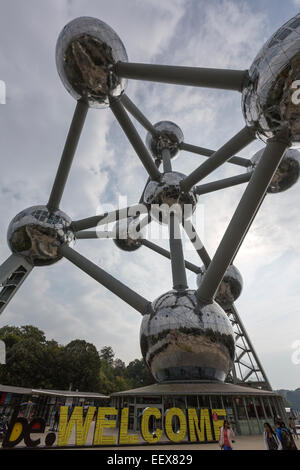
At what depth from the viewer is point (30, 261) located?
7.71m

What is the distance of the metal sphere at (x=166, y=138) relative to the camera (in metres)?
11.4

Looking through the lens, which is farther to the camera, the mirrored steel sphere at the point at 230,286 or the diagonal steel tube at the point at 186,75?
the mirrored steel sphere at the point at 230,286

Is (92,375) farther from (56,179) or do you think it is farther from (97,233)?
(56,179)

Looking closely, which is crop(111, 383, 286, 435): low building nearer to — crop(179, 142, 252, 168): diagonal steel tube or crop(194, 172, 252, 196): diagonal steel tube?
crop(194, 172, 252, 196): diagonal steel tube

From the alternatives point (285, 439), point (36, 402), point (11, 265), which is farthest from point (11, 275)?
point (36, 402)

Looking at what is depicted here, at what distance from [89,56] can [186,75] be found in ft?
6.62

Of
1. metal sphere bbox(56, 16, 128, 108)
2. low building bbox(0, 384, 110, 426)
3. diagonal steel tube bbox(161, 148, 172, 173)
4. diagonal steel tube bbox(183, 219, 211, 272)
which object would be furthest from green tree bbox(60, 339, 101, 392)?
metal sphere bbox(56, 16, 128, 108)

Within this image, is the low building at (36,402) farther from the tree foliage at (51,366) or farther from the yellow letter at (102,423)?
the yellow letter at (102,423)

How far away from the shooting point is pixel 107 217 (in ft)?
24.5

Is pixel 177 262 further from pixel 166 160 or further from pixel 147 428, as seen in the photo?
pixel 166 160

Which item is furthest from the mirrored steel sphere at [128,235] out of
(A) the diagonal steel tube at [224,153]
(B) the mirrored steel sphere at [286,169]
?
(B) the mirrored steel sphere at [286,169]

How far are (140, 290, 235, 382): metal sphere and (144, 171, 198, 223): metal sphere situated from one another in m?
2.47

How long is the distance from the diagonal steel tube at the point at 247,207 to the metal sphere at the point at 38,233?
4.25 metres
